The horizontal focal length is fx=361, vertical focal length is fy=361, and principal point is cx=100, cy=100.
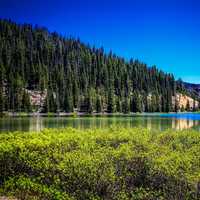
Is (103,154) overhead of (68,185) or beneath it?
overhead

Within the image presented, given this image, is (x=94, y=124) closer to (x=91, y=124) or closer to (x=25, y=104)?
(x=91, y=124)

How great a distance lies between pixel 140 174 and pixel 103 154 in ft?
6.75

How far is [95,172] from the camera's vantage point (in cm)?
1515

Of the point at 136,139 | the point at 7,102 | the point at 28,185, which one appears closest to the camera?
the point at 28,185

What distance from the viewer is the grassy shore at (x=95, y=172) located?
1466 cm

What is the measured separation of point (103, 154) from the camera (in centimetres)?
1727

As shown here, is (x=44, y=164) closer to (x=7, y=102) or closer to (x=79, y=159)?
(x=79, y=159)

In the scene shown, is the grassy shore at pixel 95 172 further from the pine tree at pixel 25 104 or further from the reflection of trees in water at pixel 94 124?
the pine tree at pixel 25 104

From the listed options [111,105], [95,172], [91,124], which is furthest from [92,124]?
[111,105]

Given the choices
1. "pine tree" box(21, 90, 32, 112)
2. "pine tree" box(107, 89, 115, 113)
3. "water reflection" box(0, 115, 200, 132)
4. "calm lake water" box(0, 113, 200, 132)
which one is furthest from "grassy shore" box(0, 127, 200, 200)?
"pine tree" box(107, 89, 115, 113)

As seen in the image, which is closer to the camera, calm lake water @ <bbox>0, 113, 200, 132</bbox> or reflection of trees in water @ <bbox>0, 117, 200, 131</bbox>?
reflection of trees in water @ <bbox>0, 117, 200, 131</bbox>

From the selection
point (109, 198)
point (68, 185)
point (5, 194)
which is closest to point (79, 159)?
point (68, 185)

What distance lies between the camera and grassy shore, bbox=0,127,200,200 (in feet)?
48.1

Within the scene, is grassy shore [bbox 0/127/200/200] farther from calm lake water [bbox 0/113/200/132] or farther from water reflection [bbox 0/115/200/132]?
calm lake water [bbox 0/113/200/132]
